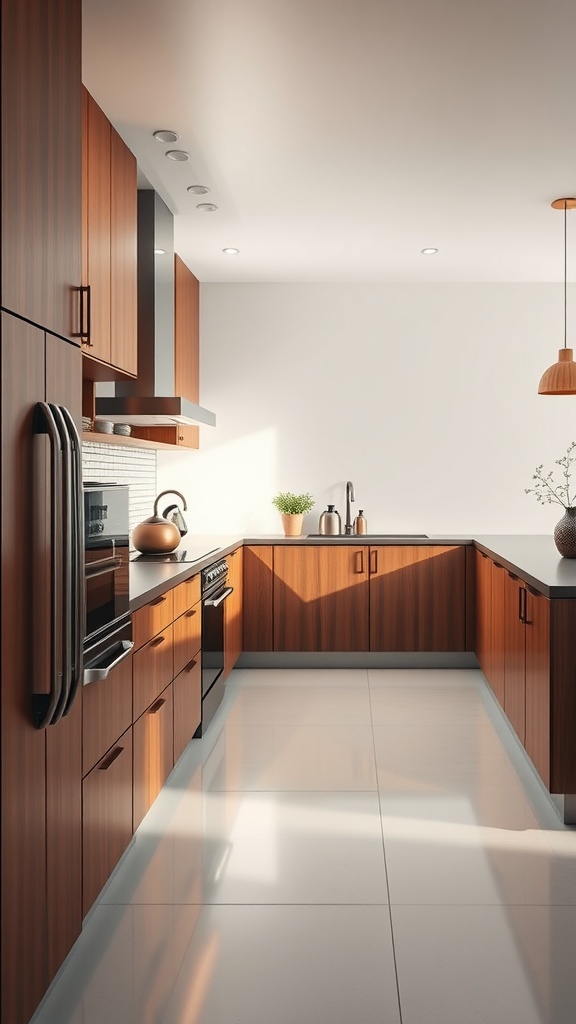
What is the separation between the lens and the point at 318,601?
18.7 feet

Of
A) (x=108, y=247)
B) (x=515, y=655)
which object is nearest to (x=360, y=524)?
(x=515, y=655)

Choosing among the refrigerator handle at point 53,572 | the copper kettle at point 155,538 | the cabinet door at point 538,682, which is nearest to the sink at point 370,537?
the copper kettle at point 155,538

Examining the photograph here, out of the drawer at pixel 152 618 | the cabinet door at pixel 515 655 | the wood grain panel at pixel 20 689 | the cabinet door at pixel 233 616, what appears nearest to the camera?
the wood grain panel at pixel 20 689

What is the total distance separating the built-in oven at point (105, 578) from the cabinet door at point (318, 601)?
121 inches

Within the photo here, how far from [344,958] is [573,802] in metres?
1.26

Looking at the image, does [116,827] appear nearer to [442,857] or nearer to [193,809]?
[193,809]

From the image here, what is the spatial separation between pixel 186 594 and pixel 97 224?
1.58 metres

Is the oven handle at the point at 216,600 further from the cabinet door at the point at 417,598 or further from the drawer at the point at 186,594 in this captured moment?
the cabinet door at the point at 417,598

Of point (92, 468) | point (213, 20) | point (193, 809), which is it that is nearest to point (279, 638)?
point (92, 468)

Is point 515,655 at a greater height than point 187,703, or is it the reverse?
point 515,655

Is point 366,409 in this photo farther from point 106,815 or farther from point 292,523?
point 106,815

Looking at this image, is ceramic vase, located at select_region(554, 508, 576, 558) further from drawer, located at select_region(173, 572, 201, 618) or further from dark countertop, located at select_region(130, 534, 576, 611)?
drawer, located at select_region(173, 572, 201, 618)

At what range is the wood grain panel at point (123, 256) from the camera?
3.21 metres

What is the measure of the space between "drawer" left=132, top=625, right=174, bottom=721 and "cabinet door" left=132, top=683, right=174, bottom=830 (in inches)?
1.7
